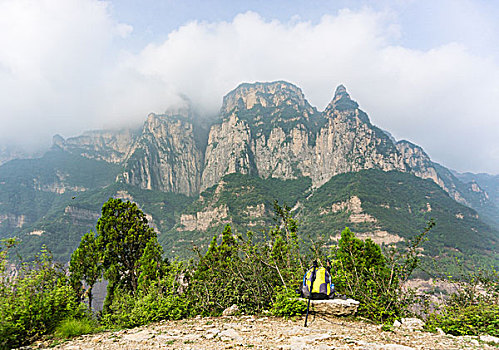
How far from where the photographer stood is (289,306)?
685 centimetres

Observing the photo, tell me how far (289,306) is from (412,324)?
9.44ft

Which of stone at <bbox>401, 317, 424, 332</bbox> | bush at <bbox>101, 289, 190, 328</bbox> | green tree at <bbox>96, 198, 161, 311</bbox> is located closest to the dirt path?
stone at <bbox>401, 317, 424, 332</bbox>

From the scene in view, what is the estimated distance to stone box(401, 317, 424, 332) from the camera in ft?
19.1

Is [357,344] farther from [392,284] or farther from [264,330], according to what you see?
[392,284]

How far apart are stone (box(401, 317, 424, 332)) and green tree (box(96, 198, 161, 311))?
12.8 meters

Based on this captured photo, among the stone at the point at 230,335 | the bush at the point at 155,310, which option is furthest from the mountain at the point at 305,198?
the stone at the point at 230,335

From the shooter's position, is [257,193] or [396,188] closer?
[396,188]

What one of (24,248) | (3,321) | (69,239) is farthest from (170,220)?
(3,321)

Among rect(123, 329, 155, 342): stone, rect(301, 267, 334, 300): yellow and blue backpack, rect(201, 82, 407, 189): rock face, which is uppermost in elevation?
rect(201, 82, 407, 189): rock face

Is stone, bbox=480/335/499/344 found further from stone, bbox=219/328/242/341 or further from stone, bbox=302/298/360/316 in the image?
stone, bbox=219/328/242/341

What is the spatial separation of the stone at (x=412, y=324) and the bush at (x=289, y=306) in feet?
7.63

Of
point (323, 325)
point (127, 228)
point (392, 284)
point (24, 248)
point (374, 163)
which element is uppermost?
point (374, 163)

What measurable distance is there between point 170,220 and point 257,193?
67.9 meters

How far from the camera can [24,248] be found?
123 metres
